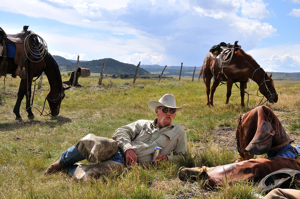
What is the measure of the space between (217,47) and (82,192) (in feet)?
31.6

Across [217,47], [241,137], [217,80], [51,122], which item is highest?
[217,47]

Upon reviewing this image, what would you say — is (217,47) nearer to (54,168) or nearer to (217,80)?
(217,80)

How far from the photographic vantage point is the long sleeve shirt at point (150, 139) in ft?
12.1

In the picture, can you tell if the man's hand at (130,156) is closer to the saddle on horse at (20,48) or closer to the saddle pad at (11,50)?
the saddle on horse at (20,48)

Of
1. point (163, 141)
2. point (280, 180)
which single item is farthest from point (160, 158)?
point (280, 180)

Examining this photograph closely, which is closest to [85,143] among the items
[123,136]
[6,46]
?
[123,136]

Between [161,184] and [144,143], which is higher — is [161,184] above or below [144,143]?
below

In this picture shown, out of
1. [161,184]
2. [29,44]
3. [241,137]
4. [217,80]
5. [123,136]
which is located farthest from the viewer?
[217,80]

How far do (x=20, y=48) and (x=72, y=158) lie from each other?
226 inches

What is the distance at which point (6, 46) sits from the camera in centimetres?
741

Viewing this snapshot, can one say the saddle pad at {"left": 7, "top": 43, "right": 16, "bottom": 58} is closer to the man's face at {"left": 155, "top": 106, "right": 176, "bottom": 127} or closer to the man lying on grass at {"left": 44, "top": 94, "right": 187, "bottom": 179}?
the man lying on grass at {"left": 44, "top": 94, "right": 187, "bottom": 179}

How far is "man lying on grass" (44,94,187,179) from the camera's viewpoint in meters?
3.23

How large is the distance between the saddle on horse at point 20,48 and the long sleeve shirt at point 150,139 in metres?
5.53

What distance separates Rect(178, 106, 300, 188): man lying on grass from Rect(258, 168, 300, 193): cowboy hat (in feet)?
0.54
